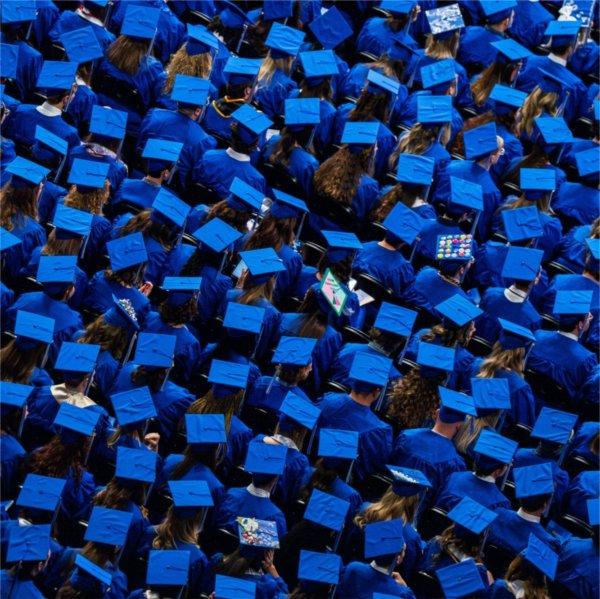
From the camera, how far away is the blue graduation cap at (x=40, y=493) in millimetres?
8180

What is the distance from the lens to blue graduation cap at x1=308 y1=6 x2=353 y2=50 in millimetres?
10672

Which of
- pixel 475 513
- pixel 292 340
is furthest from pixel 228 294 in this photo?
pixel 475 513

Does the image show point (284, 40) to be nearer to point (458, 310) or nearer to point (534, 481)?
point (458, 310)

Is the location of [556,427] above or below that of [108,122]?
below

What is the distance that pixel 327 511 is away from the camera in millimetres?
8422

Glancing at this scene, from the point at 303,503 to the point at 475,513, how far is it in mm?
885

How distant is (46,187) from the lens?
965cm

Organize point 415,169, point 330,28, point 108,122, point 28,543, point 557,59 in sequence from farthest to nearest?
point 557,59
point 330,28
point 415,169
point 108,122
point 28,543

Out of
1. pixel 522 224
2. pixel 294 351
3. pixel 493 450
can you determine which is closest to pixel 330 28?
pixel 522 224

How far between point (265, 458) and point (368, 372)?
82 cm

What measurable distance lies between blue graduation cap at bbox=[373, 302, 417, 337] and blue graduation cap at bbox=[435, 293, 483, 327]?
0.54ft

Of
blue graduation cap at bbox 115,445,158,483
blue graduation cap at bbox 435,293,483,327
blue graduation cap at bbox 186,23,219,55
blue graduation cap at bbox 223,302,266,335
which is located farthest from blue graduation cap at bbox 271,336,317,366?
blue graduation cap at bbox 186,23,219,55

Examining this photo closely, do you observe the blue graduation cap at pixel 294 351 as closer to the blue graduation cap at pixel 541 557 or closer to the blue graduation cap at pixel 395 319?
the blue graduation cap at pixel 395 319

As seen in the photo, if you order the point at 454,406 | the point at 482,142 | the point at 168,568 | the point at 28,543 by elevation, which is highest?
the point at 482,142
